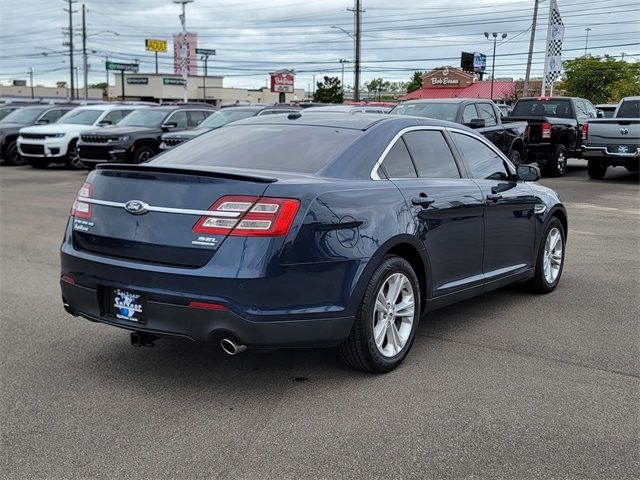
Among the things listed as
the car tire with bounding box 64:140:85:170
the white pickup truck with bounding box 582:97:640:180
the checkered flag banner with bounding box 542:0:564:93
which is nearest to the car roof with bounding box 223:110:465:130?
the white pickup truck with bounding box 582:97:640:180

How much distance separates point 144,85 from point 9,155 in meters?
84.0

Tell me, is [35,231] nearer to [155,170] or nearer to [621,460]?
[155,170]

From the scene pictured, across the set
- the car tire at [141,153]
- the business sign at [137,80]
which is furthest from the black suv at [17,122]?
the business sign at [137,80]

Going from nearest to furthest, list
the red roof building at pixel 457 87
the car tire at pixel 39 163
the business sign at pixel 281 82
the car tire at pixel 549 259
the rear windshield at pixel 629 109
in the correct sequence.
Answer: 1. the car tire at pixel 549 259
2. the rear windshield at pixel 629 109
3. the car tire at pixel 39 163
4. the business sign at pixel 281 82
5. the red roof building at pixel 457 87

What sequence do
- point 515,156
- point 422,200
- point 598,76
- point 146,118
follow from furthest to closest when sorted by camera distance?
point 598,76, point 146,118, point 515,156, point 422,200

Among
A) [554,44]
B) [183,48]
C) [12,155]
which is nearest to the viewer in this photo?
[12,155]

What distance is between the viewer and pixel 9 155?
22562 mm

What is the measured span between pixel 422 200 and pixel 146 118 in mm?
16055

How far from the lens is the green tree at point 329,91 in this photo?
7094 cm

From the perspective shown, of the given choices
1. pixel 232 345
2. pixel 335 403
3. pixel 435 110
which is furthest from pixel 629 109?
pixel 232 345

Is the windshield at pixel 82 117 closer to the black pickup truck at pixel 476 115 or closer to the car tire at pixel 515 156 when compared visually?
the black pickup truck at pixel 476 115

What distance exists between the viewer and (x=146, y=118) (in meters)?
19.7

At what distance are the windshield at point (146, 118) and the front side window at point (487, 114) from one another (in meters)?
8.57

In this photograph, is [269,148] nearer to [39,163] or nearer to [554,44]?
[39,163]
